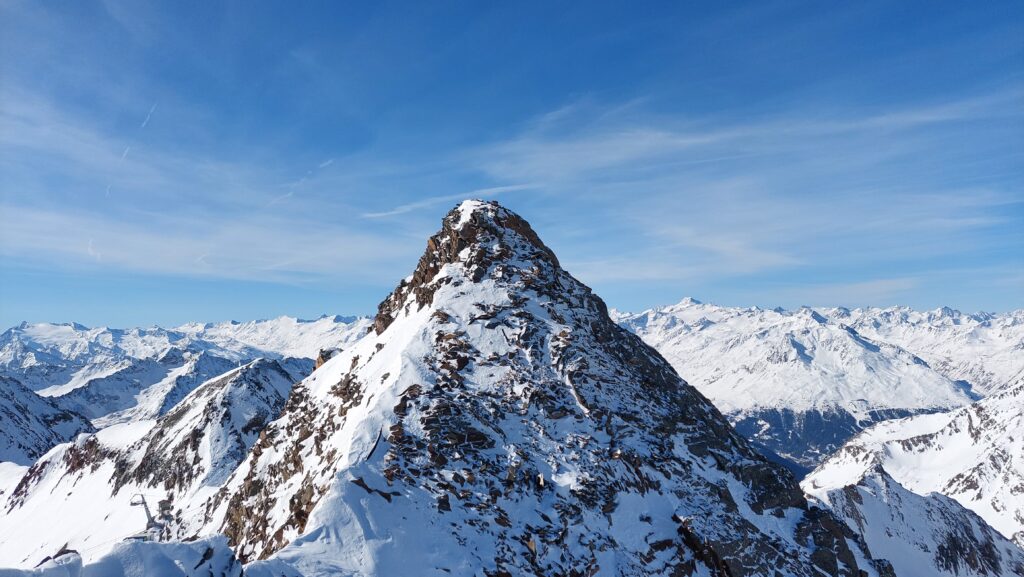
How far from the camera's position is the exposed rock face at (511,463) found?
29.6m

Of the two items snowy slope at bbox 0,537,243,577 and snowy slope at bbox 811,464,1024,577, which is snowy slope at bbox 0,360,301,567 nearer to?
snowy slope at bbox 0,537,243,577

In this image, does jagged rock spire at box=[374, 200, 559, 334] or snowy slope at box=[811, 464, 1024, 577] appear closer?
jagged rock spire at box=[374, 200, 559, 334]

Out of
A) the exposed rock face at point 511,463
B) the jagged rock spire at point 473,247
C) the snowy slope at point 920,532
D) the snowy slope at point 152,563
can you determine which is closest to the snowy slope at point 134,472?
the jagged rock spire at point 473,247

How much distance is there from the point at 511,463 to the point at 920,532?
208641mm

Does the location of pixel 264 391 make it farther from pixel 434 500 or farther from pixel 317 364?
pixel 434 500

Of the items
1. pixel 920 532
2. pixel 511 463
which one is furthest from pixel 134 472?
pixel 920 532

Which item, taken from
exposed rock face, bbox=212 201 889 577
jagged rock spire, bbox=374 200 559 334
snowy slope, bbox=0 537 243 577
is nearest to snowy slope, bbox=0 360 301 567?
jagged rock spire, bbox=374 200 559 334

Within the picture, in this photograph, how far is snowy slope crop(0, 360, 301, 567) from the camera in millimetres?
95375

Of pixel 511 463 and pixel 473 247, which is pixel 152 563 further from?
pixel 473 247

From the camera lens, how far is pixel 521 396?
42969 millimetres

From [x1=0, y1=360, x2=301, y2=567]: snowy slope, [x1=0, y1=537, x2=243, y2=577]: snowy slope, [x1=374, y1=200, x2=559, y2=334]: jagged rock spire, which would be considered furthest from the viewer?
[x1=0, y1=360, x2=301, y2=567]: snowy slope

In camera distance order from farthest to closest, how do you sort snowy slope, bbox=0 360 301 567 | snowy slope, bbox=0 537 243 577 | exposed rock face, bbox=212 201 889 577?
1. snowy slope, bbox=0 360 301 567
2. exposed rock face, bbox=212 201 889 577
3. snowy slope, bbox=0 537 243 577

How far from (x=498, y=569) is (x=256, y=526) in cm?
2348

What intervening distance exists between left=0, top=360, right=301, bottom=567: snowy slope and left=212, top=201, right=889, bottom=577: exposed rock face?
48.0 meters
